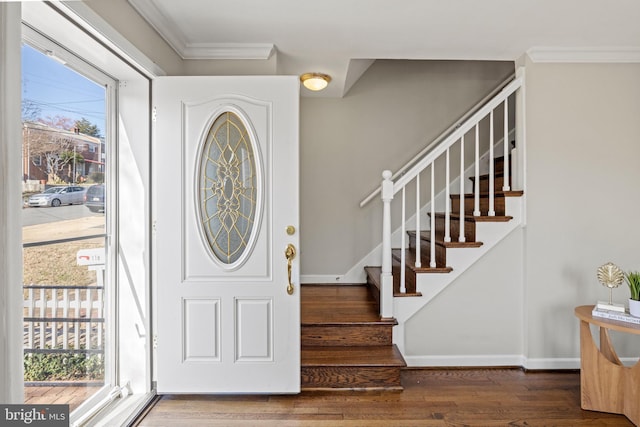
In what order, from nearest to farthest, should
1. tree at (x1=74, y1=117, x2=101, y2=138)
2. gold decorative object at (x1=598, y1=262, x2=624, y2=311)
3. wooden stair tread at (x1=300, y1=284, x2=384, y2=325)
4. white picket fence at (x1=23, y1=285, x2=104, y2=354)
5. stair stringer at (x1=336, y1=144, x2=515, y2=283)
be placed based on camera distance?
white picket fence at (x1=23, y1=285, x2=104, y2=354)
tree at (x1=74, y1=117, x2=101, y2=138)
gold decorative object at (x1=598, y1=262, x2=624, y2=311)
wooden stair tread at (x1=300, y1=284, x2=384, y2=325)
stair stringer at (x1=336, y1=144, x2=515, y2=283)

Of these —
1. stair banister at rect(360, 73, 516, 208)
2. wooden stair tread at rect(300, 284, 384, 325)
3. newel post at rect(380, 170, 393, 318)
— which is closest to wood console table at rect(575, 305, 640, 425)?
newel post at rect(380, 170, 393, 318)

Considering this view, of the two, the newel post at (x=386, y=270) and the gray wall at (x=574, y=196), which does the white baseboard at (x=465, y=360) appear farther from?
the newel post at (x=386, y=270)

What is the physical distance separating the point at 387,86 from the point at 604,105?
1843 millimetres

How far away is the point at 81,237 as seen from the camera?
2072 mm

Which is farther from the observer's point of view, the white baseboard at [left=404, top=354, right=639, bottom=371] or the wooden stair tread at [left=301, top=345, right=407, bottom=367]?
the white baseboard at [left=404, top=354, right=639, bottom=371]

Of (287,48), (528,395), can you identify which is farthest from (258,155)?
(528,395)

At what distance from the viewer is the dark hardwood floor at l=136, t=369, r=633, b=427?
2.09 meters

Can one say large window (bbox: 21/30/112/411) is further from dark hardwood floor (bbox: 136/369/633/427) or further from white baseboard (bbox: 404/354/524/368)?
white baseboard (bbox: 404/354/524/368)

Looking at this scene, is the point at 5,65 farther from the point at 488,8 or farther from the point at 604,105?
the point at 604,105

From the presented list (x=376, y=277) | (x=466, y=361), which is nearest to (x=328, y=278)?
(x=376, y=277)

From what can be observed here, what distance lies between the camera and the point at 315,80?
3.04 meters

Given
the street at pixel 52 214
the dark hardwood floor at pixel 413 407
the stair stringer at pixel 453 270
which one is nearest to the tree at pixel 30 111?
the street at pixel 52 214

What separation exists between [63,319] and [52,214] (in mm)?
585
